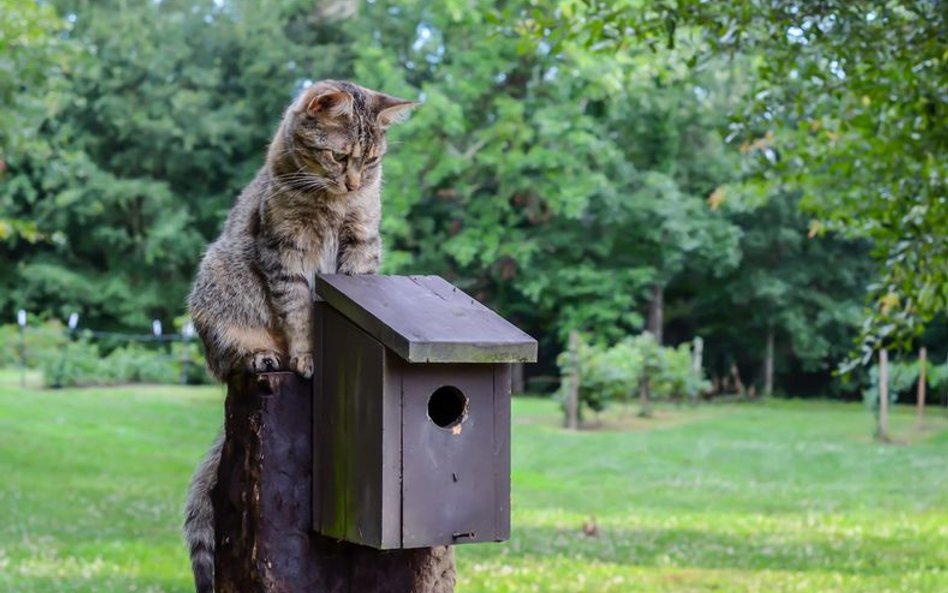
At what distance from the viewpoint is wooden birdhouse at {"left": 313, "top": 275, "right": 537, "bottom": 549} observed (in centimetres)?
339

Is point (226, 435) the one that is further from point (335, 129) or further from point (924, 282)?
point (924, 282)

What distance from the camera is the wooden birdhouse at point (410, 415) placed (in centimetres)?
339

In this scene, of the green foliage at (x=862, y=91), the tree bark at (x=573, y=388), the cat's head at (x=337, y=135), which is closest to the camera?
the cat's head at (x=337, y=135)

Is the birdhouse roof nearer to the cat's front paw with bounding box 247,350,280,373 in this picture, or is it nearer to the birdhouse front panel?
the birdhouse front panel

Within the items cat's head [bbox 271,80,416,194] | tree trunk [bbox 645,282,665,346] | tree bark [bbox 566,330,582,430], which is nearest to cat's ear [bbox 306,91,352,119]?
cat's head [bbox 271,80,416,194]

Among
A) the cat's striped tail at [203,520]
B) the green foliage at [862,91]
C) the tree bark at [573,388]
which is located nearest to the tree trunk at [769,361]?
the tree bark at [573,388]

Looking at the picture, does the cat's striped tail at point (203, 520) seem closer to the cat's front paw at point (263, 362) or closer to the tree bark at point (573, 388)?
the cat's front paw at point (263, 362)

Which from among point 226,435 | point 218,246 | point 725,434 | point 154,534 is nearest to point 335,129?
point 218,246

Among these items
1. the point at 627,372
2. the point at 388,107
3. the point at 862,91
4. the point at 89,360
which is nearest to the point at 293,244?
the point at 388,107

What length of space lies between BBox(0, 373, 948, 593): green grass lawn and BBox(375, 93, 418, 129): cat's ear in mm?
4513

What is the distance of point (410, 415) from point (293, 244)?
74 cm

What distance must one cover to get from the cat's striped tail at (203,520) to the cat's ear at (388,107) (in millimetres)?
1157

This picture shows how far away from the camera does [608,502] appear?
13.4 meters

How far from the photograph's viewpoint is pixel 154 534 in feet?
33.5
